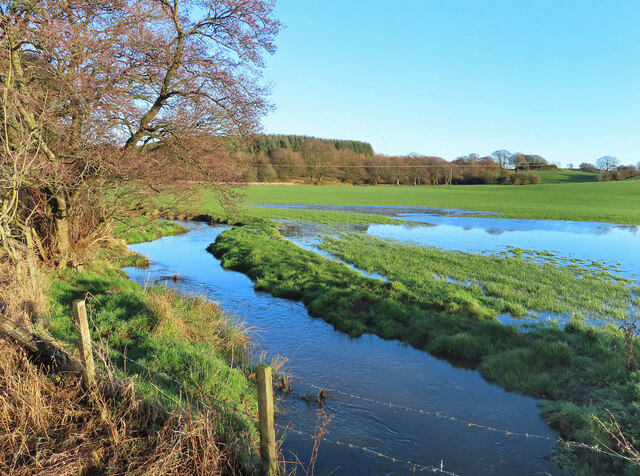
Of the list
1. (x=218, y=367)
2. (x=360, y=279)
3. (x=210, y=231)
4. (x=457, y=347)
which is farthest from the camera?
(x=210, y=231)

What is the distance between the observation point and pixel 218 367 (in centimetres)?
737

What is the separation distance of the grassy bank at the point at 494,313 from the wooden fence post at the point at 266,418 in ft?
13.7

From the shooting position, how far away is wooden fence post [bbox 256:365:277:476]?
13.5 ft

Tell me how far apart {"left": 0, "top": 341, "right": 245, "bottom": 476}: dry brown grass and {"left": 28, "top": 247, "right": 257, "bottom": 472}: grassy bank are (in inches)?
5.7

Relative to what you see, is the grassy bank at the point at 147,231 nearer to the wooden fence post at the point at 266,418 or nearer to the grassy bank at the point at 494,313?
the grassy bank at the point at 494,313

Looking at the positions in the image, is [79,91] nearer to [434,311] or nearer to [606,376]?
[434,311]

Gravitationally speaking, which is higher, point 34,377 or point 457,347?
point 34,377

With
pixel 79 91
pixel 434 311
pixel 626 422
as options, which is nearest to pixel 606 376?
pixel 626 422

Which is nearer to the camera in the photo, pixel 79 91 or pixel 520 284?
pixel 79 91

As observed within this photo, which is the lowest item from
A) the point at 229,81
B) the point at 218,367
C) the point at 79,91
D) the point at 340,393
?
the point at 340,393

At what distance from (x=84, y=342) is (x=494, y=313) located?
32.1ft

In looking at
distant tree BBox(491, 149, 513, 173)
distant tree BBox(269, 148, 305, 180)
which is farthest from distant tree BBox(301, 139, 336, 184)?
distant tree BBox(491, 149, 513, 173)

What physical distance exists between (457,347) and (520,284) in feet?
21.1

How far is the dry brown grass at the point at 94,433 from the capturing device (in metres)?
4.58
